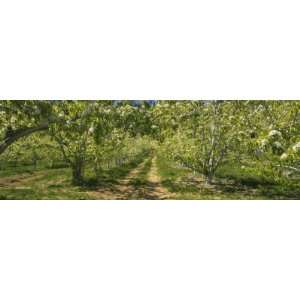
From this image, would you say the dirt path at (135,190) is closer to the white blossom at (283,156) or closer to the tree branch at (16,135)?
the tree branch at (16,135)

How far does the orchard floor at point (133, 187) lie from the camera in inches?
320

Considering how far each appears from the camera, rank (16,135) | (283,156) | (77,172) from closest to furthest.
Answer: (283,156) → (16,135) → (77,172)

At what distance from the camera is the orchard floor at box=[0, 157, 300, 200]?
8.12 metres

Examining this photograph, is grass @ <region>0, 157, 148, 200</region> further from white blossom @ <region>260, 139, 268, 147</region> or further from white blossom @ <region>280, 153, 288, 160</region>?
white blossom @ <region>280, 153, 288, 160</region>

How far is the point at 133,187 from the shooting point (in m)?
8.24

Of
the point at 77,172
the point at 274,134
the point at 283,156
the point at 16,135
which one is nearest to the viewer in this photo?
the point at 283,156

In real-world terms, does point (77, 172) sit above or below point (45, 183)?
above

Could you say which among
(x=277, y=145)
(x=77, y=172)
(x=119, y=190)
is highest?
(x=277, y=145)

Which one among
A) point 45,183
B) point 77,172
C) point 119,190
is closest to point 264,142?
point 119,190

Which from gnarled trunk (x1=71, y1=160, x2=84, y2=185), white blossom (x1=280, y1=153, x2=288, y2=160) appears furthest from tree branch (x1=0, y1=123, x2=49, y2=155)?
white blossom (x1=280, y1=153, x2=288, y2=160)

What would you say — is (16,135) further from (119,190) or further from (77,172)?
(119,190)

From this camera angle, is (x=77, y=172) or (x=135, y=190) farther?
(x=77, y=172)
